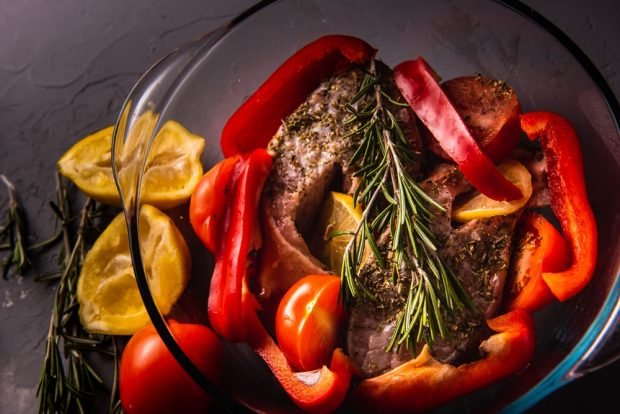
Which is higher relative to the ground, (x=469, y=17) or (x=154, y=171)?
(x=469, y=17)

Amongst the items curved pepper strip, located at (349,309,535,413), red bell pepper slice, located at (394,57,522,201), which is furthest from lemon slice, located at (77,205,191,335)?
red bell pepper slice, located at (394,57,522,201)

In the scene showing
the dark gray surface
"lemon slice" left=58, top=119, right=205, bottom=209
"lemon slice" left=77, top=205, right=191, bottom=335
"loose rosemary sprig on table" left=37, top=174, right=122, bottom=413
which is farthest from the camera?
the dark gray surface

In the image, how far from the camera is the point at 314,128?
1770mm

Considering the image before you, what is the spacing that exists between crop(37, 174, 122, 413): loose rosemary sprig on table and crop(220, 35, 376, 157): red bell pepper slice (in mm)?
571

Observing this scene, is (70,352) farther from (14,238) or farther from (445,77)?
(445,77)

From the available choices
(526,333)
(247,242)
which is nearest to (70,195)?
(247,242)

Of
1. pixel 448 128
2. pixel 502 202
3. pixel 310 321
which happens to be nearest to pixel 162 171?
pixel 310 321

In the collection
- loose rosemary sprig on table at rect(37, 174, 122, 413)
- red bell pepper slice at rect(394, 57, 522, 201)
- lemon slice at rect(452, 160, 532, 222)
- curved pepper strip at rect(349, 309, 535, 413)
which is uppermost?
red bell pepper slice at rect(394, 57, 522, 201)

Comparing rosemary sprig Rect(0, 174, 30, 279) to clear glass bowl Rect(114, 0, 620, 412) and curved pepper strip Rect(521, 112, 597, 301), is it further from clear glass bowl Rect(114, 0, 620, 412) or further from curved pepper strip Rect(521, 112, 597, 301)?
curved pepper strip Rect(521, 112, 597, 301)

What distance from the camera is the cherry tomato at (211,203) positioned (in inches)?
66.9

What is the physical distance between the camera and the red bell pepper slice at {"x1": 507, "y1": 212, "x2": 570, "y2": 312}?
61.2 inches

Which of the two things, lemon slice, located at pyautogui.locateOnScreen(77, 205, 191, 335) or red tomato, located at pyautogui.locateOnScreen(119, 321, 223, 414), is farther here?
red tomato, located at pyautogui.locateOnScreen(119, 321, 223, 414)

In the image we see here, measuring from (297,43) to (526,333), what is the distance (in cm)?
90

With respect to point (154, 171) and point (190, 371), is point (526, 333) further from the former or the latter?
point (154, 171)
